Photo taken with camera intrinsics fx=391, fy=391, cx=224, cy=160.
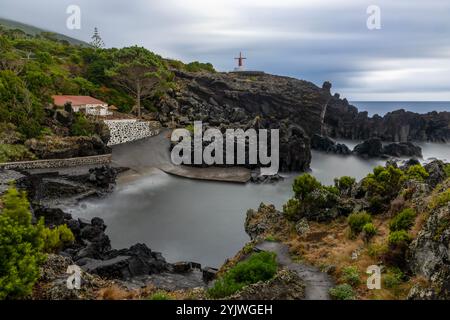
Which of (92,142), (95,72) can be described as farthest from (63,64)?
(92,142)

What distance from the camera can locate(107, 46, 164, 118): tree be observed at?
232 feet

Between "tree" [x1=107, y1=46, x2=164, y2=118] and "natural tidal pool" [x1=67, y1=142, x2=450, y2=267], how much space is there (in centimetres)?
2637

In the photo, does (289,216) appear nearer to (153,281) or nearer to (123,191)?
(153,281)

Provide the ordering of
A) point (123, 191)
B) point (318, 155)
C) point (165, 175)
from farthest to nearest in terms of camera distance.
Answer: point (318, 155) → point (165, 175) → point (123, 191)

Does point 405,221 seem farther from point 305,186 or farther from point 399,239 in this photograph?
point 305,186

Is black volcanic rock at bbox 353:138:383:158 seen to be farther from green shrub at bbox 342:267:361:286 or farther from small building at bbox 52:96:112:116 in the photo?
green shrub at bbox 342:267:361:286

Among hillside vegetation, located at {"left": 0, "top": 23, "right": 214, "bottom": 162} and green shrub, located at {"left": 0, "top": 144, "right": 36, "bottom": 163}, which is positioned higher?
hillside vegetation, located at {"left": 0, "top": 23, "right": 214, "bottom": 162}

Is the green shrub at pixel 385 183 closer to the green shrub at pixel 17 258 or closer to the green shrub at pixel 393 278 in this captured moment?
the green shrub at pixel 393 278

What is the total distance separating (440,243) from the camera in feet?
50.8

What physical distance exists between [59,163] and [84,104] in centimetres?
1771

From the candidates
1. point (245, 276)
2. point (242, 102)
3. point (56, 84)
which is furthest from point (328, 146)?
point (245, 276)

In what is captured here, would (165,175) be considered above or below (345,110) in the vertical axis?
below

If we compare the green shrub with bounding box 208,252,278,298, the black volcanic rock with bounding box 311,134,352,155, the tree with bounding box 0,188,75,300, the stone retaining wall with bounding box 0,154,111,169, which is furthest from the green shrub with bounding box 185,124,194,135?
the tree with bounding box 0,188,75,300

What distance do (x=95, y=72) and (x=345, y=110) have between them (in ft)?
222
